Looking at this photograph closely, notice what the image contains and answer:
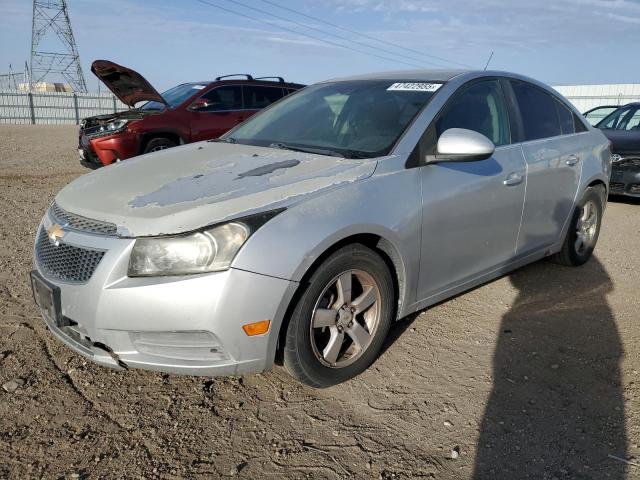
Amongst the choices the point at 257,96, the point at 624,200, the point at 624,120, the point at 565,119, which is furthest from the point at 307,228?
the point at 624,120

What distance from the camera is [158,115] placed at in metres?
8.42

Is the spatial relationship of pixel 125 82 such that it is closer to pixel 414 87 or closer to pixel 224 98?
pixel 224 98

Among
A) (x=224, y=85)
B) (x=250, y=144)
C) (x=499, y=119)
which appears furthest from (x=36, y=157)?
(x=499, y=119)

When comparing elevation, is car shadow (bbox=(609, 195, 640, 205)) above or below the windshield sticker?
below

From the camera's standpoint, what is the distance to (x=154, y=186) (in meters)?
2.78

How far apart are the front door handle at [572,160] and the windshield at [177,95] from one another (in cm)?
631

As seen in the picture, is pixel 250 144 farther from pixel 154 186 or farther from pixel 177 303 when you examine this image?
pixel 177 303

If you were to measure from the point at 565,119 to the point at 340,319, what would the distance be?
116 inches

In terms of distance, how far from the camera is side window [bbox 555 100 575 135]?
14.6 ft

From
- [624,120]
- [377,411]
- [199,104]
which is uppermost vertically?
[624,120]

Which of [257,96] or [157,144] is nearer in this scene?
[157,144]

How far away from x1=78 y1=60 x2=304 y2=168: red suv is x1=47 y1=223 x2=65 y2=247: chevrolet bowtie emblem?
5549 millimetres

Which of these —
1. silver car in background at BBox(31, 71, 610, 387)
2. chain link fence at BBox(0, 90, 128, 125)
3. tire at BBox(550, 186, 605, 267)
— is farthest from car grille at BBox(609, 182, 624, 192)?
chain link fence at BBox(0, 90, 128, 125)

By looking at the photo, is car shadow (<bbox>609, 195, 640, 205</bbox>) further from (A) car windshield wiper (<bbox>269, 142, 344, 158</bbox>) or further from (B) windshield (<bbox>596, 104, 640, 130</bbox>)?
(A) car windshield wiper (<bbox>269, 142, 344, 158</bbox>)
